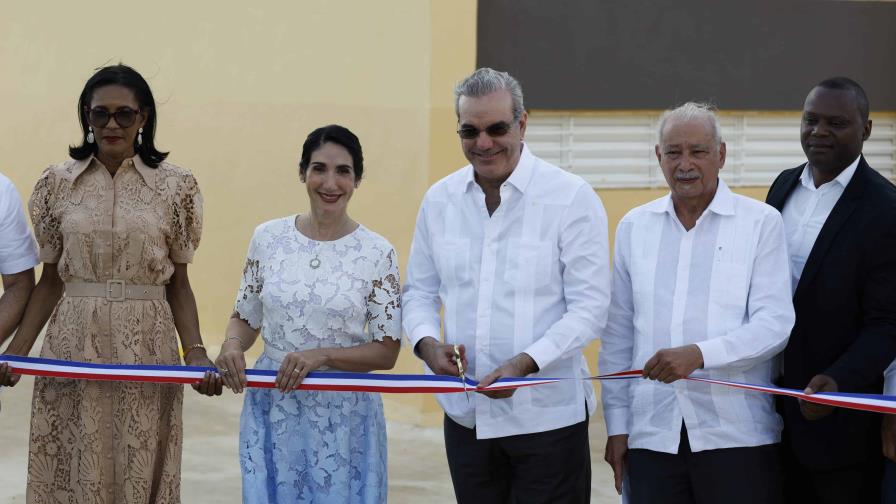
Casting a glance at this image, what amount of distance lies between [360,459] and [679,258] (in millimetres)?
1420

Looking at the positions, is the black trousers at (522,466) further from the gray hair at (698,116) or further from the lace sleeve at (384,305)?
the gray hair at (698,116)

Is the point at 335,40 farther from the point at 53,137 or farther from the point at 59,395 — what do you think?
the point at 59,395

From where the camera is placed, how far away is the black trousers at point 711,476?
4445 millimetres

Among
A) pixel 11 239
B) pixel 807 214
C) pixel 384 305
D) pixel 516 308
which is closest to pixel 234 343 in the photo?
pixel 384 305

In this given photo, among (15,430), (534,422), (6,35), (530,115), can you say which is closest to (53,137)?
(6,35)

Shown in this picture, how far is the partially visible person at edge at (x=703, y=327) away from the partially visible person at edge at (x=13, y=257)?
232cm

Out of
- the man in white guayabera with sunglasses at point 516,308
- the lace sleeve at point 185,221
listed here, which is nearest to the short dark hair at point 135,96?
the lace sleeve at point 185,221

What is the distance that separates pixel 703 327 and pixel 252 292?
1.72 metres

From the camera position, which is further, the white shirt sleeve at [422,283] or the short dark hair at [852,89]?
the white shirt sleeve at [422,283]

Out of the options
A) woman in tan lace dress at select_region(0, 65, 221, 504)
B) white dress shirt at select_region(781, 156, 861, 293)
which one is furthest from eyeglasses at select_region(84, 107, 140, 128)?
white dress shirt at select_region(781, 156, 861, 293)

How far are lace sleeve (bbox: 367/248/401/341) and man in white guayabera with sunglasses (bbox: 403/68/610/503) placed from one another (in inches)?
5.6

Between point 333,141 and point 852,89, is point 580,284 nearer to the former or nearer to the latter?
point 333,141

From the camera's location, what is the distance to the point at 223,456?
8.73m

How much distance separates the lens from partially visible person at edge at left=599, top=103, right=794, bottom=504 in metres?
4.43
